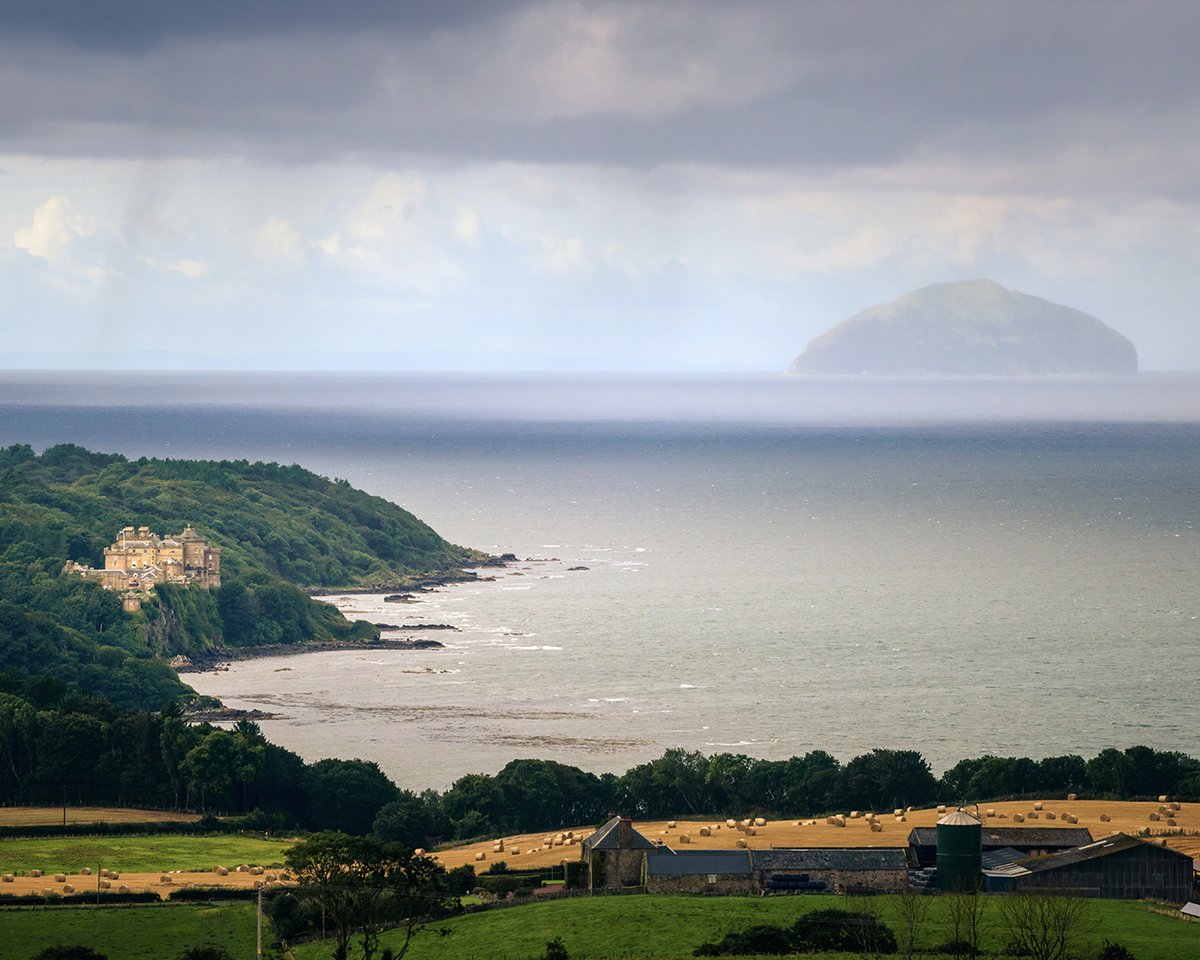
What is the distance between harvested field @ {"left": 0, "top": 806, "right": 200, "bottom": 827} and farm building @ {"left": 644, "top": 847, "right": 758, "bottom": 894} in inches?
1152

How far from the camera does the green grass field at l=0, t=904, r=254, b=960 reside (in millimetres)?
62406

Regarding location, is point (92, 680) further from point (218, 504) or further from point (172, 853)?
point (218, 504)

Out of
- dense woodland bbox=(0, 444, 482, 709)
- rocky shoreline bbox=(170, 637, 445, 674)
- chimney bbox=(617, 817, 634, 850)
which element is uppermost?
dense woodland bbox=(0, 444, 482, 709)

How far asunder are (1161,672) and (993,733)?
87.2 feet

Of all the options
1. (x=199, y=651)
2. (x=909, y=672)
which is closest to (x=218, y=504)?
(x=199, y=651)

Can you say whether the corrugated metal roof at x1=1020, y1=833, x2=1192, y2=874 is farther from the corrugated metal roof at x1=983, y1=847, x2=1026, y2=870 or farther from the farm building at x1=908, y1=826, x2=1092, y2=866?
the farm building at x1=908, y1=826, x2=1092, y2=866

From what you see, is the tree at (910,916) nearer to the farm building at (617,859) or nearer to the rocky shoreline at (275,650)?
the farm building at (617,859)

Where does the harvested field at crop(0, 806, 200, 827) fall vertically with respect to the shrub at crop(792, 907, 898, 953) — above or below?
above

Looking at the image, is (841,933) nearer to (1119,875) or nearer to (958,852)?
(958,852)

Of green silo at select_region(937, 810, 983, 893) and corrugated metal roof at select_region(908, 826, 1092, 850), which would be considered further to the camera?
corrugated metal roof at select_region(908, 826, 1092, 850)

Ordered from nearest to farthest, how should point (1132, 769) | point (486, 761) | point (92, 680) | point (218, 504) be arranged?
point (1132, 769) < point (486, 761) < point (92, 680) < point (218, 504)

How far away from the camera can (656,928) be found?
61594mm

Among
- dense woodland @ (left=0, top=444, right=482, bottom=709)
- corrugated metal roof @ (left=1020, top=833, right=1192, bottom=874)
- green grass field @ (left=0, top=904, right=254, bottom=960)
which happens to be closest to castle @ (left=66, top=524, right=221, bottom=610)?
dense woodland @ (left=0, top=444, right=482, bottom=709)

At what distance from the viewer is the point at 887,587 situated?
591 ft
